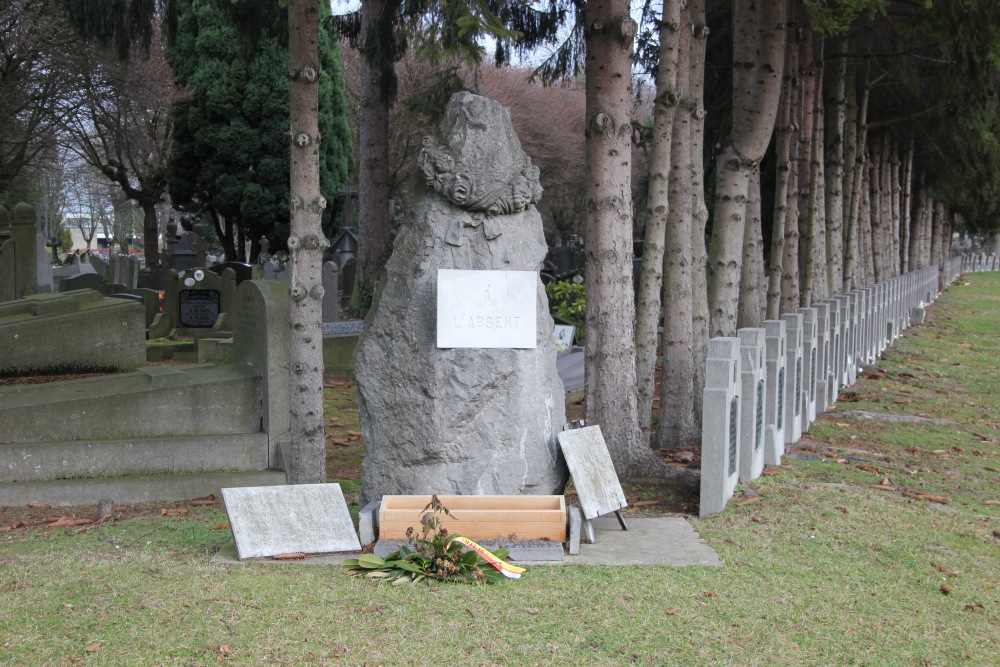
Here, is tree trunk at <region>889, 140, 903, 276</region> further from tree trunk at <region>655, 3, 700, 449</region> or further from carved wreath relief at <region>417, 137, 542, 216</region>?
carved wreath relief at <region>417, 137, 542, 216</region>

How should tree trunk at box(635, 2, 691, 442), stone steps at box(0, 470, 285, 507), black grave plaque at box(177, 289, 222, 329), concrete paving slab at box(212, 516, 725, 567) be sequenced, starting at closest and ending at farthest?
concrete paving slab at box(212, 516, 725, 567) < stone steps at box(0, 470, 285, 507) < tree trunk at box(635, 2, 691, 442) < black grave plaque at box(177, 289, 222, 329)

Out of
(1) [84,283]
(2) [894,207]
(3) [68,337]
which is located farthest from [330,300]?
(2) [894,207]

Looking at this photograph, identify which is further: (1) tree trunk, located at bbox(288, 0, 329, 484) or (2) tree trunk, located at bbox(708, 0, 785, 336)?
(2) tree trunk, located at bbox(708, 0, 785, 336)

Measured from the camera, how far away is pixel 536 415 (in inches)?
248

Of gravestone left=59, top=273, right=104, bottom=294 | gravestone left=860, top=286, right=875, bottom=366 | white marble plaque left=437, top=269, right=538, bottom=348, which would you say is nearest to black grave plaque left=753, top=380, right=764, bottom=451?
Answer: white marble plaque left=437, top=269, right=538, bottom=348

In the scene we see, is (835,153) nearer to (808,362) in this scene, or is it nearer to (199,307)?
(808,362)

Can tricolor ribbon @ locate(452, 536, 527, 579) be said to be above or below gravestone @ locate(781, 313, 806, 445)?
below

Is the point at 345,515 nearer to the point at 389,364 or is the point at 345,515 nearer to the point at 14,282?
the point at 389,364

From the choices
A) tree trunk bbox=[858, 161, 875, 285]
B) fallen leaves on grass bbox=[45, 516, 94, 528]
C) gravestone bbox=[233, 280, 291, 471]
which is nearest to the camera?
fallen leaves on grass bbox=[45, 516, 94, 528]

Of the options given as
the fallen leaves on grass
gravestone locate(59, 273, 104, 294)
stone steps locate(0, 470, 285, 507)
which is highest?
gravestone locate(59, 273, 104, 294)

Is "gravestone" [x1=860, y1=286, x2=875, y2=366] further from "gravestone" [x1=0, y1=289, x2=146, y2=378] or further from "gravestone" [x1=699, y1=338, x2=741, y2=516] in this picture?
"gravestone" [x1=0, y1=289, x2=146, y2=378]

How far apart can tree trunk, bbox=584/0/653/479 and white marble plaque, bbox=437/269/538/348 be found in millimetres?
1846

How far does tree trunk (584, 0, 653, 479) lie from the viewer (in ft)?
25.7

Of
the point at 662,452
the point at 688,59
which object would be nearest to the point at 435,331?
the point at 662,452
